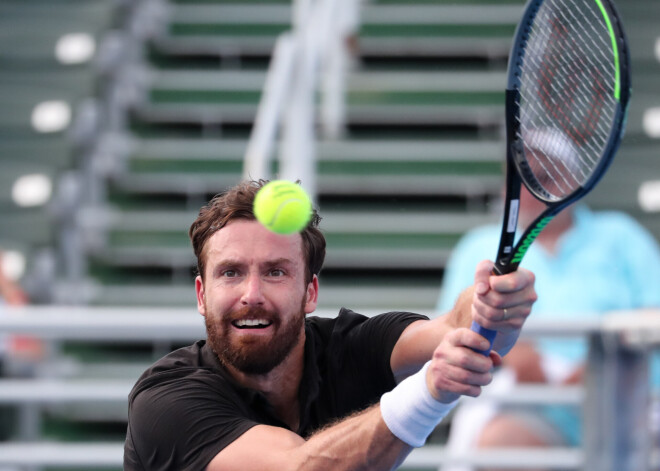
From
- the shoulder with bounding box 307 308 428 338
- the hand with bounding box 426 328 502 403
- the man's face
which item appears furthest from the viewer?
the shoulder with bounding box 307 308 428 338

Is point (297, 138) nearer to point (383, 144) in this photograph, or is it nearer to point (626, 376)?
point (383, 144)

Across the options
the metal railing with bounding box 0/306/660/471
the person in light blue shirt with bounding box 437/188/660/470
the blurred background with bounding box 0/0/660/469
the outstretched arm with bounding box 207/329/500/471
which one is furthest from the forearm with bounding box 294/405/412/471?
the blurred background with bounding box 0/0/660/469

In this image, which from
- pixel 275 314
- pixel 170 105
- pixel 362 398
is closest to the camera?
pixel 275 314

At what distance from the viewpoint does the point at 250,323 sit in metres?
2.56

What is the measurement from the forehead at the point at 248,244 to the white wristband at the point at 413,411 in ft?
1.62

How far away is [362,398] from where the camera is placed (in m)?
2.79

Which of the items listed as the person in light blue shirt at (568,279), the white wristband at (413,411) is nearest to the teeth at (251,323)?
the white wristband at (413,411)

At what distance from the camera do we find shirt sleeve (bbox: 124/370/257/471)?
2.46 meters

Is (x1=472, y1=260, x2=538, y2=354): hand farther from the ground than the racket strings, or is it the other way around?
the racket strings

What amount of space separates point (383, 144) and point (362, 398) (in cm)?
371

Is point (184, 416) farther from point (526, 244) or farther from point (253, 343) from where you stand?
point (526, 244)

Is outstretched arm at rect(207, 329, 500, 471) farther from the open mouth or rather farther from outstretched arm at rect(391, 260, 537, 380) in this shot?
the open mouth

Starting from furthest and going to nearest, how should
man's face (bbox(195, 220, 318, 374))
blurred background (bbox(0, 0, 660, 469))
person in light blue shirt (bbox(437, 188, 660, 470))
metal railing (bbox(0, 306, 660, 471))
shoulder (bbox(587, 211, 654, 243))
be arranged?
blurred background (bbox(0, 0, 660, 469)) < shoulder (bbox(587, 211, 654, 243)) < person in light blue shirt (bbox(437, 188, 660, 470)) < metal railing (bbox(0, 306, 660, 471)) < man's face (bbox(195, 220, 318, 374))

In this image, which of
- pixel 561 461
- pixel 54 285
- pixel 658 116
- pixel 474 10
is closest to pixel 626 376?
pixel 561 461
